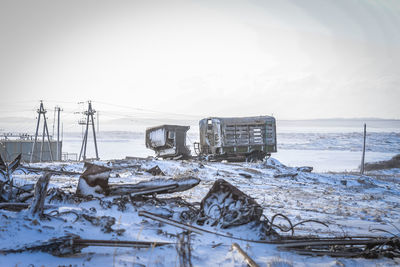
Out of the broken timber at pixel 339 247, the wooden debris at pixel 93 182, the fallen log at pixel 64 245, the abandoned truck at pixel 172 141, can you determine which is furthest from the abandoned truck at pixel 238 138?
the fallen log at pixel 64 245

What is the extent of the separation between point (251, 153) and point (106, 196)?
13.9 meters

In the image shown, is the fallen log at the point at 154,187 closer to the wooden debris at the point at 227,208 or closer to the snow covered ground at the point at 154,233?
the snow covered ground at the point at 154,233

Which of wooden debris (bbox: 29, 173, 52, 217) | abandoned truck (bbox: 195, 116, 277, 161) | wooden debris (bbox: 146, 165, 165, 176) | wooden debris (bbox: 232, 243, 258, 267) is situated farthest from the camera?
abandoned truck (bbox: 195, 116, 277, 161)

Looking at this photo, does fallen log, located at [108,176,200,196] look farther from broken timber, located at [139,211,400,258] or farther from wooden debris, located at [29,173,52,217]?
broken timber, located at [139,211,400,258]

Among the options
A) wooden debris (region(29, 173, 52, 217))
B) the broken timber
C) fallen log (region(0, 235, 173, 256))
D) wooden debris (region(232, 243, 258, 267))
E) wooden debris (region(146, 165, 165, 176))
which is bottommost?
wooden debris (region(146, 165, 165, 176))

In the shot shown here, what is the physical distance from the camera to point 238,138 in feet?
55.6

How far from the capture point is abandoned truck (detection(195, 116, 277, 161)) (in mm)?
16703

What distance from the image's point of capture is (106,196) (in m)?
4.59

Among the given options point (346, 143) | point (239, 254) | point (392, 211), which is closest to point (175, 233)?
point (239, 254)

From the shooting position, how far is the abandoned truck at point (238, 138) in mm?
16703

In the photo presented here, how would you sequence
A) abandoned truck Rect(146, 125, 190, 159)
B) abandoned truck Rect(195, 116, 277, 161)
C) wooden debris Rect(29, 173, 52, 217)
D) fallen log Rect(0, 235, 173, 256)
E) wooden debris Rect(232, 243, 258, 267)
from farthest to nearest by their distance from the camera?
abandoned truck Rect(146, 125, 190, 159), abandoned truck Rect(195, 116, 277, 161), wooden debris Rect(29, 173, 52, 217), fallen log Rect(0, 235, 173, 256), wooden debris Rect(232, 243, 258, 267)

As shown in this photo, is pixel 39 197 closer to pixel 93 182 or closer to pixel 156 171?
pixel 93 182

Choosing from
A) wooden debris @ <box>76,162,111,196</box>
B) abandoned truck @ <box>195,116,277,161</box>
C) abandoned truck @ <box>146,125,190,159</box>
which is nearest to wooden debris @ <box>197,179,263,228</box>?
wooden debris @ <box>76,162,111,196</box>

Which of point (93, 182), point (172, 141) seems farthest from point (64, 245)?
point (172, 141)
